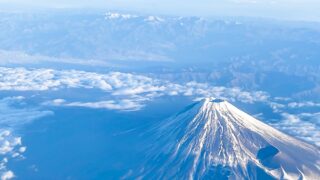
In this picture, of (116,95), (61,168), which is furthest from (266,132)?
(116,95)

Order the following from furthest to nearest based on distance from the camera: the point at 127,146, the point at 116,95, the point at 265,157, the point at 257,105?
the point at 116,95 < the point at 257,105 < the point at 127,146 < the point at 265,157

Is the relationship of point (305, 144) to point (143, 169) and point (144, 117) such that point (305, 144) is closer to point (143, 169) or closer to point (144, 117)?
point (143, 169)

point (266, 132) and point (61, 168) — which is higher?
point (266, 132)

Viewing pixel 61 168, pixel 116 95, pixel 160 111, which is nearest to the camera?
pixel 61 168

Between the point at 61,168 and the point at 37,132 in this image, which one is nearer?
the point at 61,168

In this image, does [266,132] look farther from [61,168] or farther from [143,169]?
[61,168]

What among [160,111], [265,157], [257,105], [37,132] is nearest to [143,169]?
[265,157]
